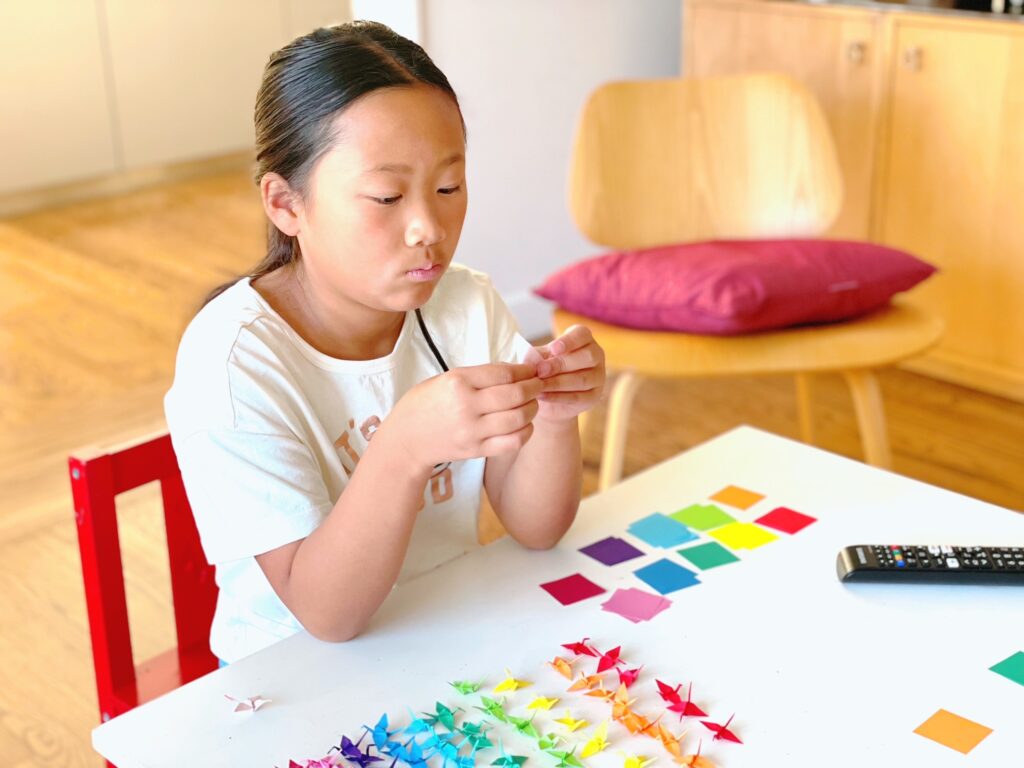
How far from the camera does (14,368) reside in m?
3.15

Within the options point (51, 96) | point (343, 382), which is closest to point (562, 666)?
point (343, 382)

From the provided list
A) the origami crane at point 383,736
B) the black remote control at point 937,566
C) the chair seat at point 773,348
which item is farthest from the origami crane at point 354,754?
the chair seat at point 773,348

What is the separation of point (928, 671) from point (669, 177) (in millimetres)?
1551

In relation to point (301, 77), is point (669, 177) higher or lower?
lower

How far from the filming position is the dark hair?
3.31 ft

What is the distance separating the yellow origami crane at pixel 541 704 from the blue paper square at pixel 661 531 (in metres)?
0.25

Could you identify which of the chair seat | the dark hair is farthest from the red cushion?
the dark hair

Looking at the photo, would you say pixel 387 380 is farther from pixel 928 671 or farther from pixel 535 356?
pixel 928 671

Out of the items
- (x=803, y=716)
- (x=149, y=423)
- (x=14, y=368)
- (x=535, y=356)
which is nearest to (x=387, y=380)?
(x=535, y=356)

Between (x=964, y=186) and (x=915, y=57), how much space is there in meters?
0.30

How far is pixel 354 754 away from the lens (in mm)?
833

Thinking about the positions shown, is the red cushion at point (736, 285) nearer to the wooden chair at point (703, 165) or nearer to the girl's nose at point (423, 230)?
the wooden chair at point (703, 165)

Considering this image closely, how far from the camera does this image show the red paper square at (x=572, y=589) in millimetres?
1033

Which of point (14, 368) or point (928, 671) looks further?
point (14, 368)
